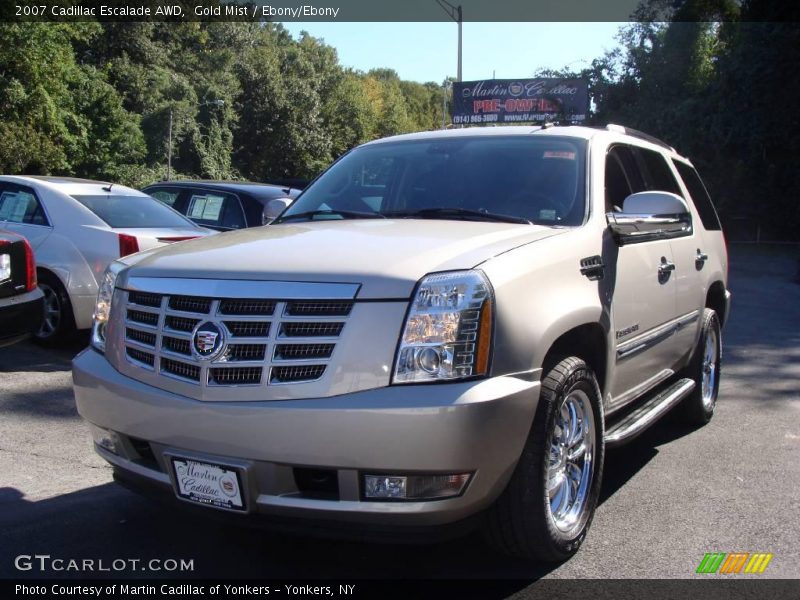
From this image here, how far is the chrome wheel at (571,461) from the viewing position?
11.4 ft

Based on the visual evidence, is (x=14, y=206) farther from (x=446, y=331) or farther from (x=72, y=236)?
(x=446, y=331)

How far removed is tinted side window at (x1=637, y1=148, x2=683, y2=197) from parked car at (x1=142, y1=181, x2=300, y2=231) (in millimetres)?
4728

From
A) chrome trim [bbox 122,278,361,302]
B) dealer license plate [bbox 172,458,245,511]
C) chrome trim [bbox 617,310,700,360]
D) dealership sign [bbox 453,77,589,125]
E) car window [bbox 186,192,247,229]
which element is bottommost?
dealer license plate [bbox 172,458,245,511]

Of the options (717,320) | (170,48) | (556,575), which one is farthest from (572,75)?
(556,575)

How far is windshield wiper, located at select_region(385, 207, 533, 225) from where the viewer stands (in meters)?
3.99

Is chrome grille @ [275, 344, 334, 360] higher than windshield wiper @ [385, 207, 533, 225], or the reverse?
windshield wiper @ [385, 207, 533, 225]

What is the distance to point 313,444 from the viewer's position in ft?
9.35

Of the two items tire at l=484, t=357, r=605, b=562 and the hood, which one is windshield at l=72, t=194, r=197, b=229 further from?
tire at l=484, t=357, r=605, b=562

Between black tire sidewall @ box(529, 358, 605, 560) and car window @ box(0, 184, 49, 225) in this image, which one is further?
car window @ box(0, 184, 49, 225)

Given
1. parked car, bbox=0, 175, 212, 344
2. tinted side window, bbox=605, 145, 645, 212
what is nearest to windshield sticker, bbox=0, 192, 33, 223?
parked car, bbox=0, 175, 212, 344

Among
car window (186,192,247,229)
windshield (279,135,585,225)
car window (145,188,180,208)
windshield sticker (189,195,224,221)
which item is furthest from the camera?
car window (145,188,180,208)

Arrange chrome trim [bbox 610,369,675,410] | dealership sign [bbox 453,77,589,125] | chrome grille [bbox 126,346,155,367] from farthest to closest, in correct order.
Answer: dealership sign [bbox 453,77,589,125] < chrome trim [bbox 610,369,675,410] < chrome grille [bbox 126,346,155,367]

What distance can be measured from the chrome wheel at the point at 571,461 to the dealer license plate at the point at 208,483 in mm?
1256

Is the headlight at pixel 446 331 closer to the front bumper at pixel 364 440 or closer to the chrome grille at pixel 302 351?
the front bumper at pixel 364 440
